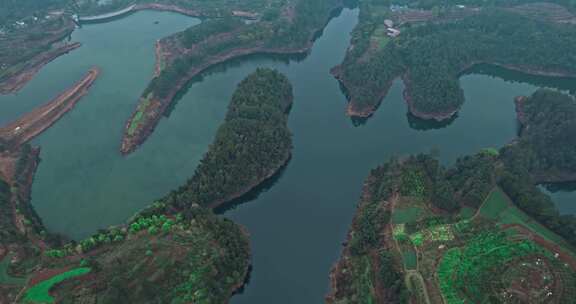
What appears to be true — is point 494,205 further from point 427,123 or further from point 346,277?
point 427,123

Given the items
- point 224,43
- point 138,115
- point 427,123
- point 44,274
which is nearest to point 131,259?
point 44,274

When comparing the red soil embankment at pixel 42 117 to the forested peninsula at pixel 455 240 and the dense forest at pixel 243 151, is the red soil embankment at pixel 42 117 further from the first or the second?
the forested peninsula at pixel 455 240

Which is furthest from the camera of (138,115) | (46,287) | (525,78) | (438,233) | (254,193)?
(525,78)

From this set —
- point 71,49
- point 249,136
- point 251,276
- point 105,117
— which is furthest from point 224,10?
point 251,276

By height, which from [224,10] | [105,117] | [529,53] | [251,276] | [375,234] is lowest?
[251,276]

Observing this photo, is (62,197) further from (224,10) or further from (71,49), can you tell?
(224,10)

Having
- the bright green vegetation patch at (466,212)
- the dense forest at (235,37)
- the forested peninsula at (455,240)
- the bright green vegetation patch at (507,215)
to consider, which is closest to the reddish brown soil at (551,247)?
the forested peninsula at (455,240)
